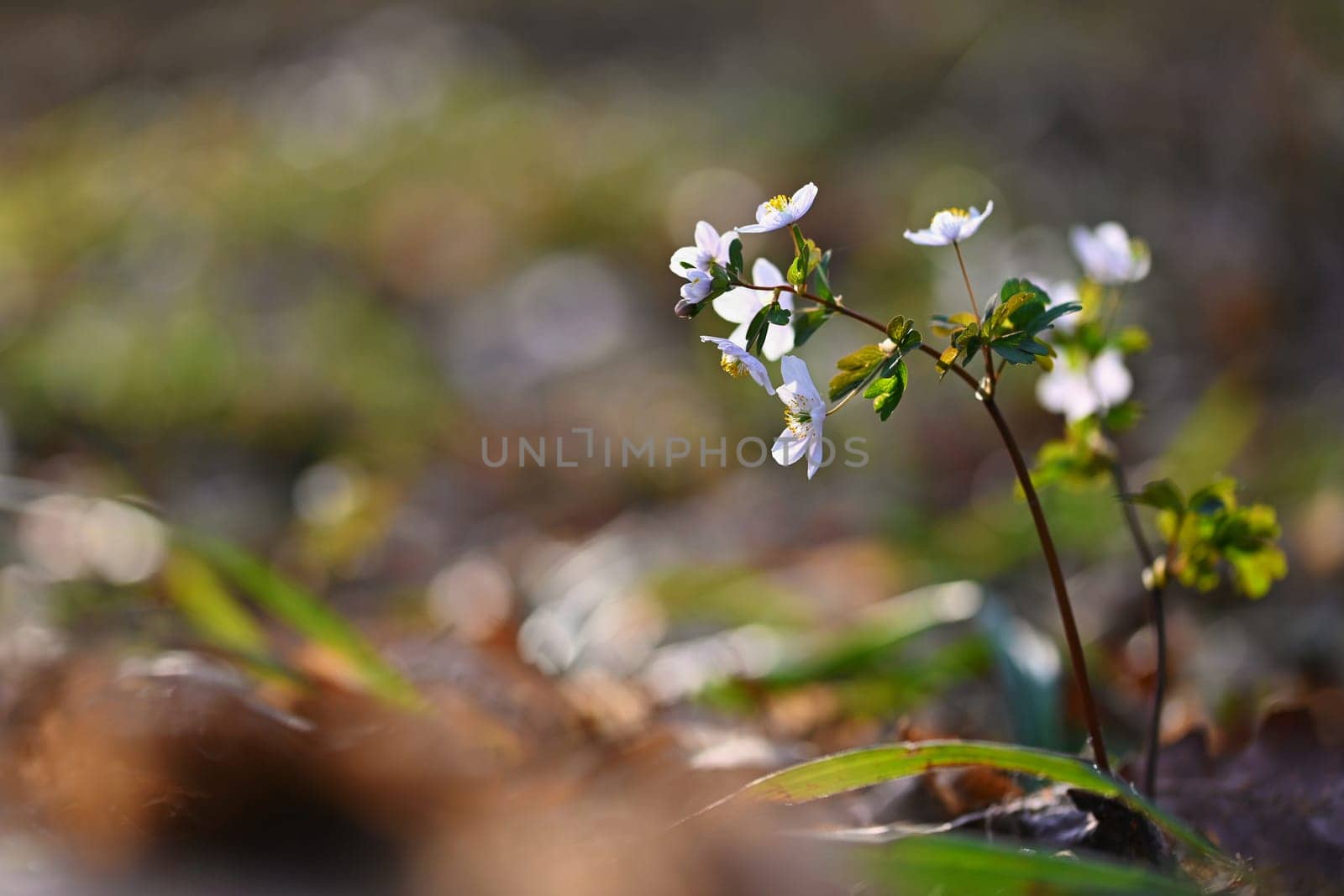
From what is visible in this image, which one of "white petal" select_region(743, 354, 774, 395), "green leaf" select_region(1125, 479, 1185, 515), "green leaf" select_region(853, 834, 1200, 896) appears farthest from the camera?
"green leaf" select_region(1125, 479, 1185, 515)

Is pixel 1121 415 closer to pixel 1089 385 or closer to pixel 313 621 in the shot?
pixel 1089 385

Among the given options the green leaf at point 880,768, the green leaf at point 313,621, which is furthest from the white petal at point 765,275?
the green leaf at point 313,621

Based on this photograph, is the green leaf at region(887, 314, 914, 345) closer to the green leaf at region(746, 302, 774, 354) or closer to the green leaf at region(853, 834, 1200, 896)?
the green leaf at region(746, 302, 774, 354)

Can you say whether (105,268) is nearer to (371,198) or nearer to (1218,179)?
(371,198)

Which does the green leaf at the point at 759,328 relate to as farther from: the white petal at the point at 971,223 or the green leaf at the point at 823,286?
the white petal at the point at 971,223

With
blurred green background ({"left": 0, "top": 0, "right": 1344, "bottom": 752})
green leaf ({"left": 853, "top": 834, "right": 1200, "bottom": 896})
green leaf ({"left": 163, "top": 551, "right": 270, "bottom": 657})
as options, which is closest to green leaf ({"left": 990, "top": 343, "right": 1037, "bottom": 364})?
green leaf ({"left": 853, "top": 834, "right": 1200, "bottom": 896})

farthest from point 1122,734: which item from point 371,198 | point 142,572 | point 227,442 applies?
point 371,198
